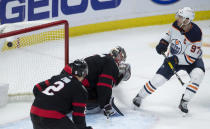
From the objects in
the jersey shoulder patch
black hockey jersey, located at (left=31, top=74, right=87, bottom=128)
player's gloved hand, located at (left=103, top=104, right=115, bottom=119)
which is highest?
the jersey shoulder patch

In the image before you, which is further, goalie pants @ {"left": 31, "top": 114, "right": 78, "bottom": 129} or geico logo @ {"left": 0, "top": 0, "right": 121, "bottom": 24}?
geico logo @ {"left": 0, "top": 0, "right": 121, "bottom": 24}

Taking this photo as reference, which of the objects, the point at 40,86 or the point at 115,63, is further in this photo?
the point at 115,63

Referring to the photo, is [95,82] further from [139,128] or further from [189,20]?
[189,20]

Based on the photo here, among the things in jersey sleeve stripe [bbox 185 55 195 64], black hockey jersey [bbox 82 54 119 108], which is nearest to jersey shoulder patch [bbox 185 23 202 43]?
jersey sleeve stripe [bbox 185 55 195 64]

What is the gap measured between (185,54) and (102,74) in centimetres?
87

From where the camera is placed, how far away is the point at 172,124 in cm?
386

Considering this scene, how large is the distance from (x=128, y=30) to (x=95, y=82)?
3483 mm

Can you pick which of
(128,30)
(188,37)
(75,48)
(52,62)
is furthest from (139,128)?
(128,30)

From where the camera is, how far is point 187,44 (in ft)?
13.1

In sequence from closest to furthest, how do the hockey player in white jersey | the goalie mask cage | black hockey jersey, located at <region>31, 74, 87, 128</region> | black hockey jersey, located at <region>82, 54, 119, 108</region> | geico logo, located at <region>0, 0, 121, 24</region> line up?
1. black hockey jersey, located at <region>31, 74, 87, 128</region>
2. black hockey jersey, located at <region>82, 54, 119, 108</region>
3. the hockey player in white jersey
4. the goalie mask cage
5. geico logo, located at <region>0, 0, 121, 24</region>

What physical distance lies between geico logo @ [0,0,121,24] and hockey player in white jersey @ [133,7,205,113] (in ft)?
9.28

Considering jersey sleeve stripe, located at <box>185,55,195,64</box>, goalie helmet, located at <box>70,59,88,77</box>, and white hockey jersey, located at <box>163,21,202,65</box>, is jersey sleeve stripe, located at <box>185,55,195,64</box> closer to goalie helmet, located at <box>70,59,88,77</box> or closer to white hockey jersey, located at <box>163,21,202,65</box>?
white hockey jersey, located at <box>163,21,202,65</box>

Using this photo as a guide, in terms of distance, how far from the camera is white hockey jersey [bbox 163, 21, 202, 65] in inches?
156

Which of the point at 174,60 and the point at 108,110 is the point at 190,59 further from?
the point at 108,110
